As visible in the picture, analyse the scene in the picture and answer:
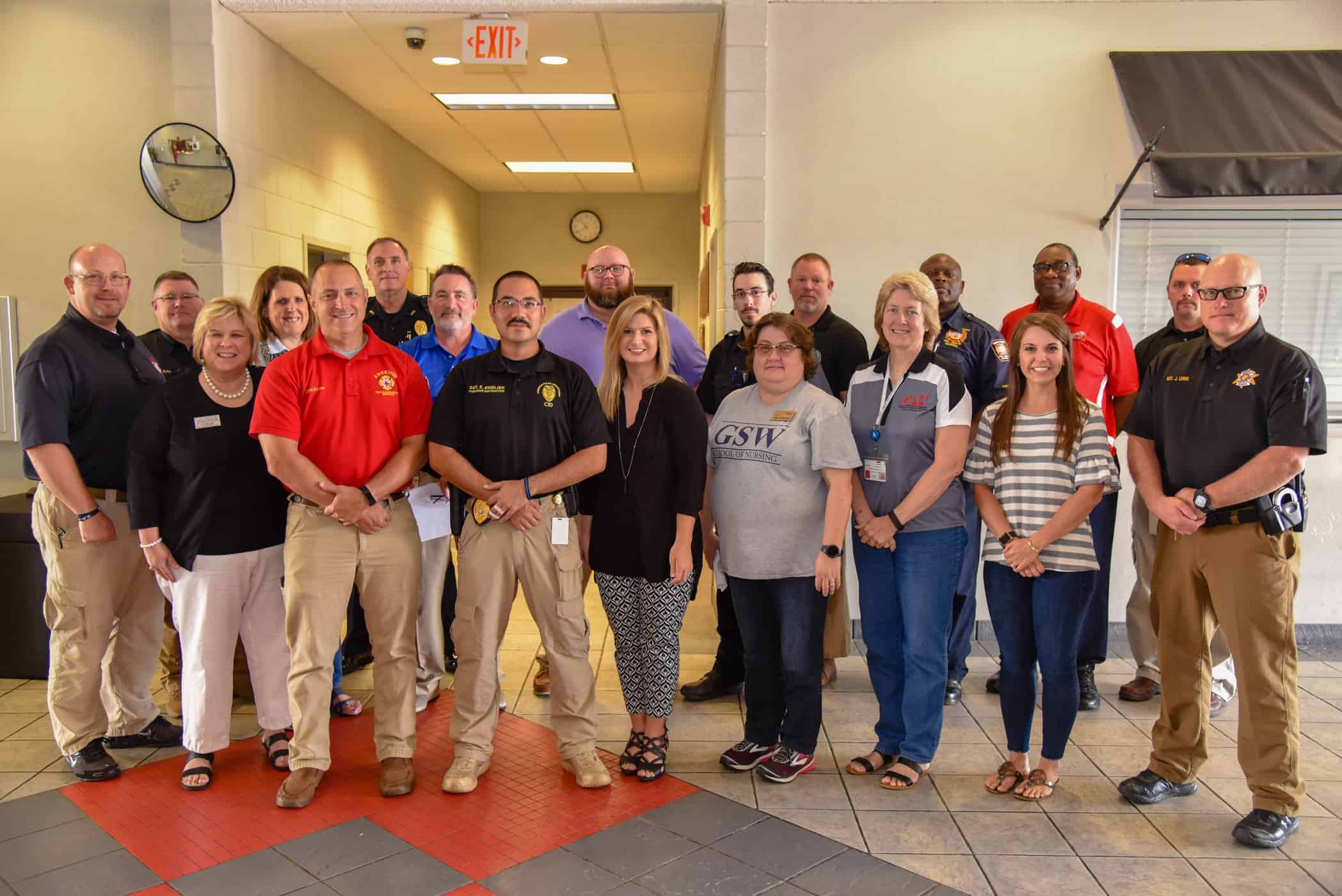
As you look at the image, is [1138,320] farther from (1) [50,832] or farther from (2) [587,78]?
(1) [50,832]

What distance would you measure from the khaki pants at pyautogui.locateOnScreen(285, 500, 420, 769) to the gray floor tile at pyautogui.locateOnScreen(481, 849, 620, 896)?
2.44 ft

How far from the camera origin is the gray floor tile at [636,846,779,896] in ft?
8.64

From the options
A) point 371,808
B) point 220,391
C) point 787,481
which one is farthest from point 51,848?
point 787,481

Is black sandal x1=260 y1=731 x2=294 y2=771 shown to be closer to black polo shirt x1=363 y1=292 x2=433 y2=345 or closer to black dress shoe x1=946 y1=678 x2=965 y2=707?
black polo shirt x1=363 y1=292 x2=433 y2=345

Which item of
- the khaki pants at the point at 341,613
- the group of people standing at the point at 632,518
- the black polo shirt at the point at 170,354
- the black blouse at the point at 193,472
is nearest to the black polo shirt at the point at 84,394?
the group of people standing at the point at 632,518

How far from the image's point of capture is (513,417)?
321 centimetres

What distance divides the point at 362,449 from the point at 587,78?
4510 millimetres

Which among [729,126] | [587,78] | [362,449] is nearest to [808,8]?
[729,126]

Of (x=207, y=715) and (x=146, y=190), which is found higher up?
(x=146, y=190)

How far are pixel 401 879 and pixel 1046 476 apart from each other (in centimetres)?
231

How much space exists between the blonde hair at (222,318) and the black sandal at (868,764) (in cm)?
258

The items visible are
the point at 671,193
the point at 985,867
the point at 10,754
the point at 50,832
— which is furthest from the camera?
the point at 671,193

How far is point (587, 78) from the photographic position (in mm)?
6824

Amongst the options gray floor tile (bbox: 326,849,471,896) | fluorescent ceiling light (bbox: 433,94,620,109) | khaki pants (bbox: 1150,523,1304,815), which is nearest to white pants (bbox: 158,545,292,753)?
gray floor tile (bbox: 326,849,471,896)
